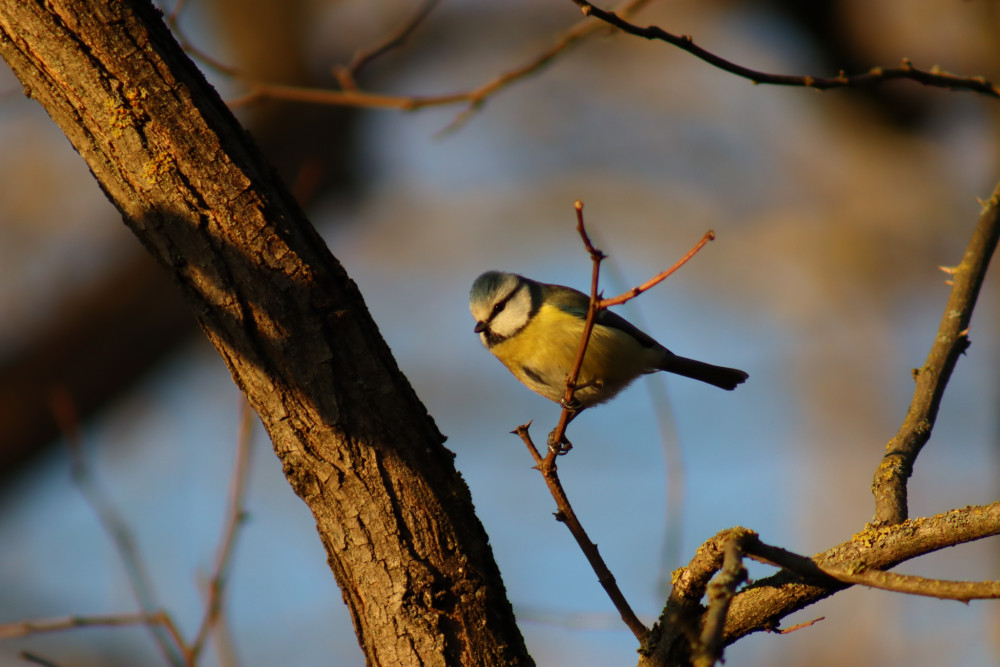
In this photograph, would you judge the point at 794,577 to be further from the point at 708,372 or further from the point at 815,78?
the point at 708,372

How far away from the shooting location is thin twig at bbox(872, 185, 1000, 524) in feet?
7.06

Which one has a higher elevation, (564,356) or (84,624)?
(564,356)

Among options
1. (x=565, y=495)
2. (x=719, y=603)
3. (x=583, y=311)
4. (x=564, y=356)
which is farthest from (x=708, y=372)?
(x=719, y=603)

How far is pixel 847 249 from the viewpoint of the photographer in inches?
414

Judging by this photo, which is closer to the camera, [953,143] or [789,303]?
[953,143]

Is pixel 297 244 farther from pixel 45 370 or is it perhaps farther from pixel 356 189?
pixel 356 189

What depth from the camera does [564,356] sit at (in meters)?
3.97


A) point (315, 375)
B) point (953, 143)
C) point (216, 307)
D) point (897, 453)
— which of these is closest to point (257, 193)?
point (216, 307)

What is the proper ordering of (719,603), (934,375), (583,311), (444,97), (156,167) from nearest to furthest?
(719,603)
(156,167)
(934,375)
(444,97)
(583,311)

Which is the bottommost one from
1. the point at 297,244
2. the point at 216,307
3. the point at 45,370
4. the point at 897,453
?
the point at 897,453

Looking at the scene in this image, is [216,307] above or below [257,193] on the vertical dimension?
below

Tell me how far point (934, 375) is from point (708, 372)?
2.52 metres

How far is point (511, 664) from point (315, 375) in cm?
91

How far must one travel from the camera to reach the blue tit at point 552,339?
4.01 metres
